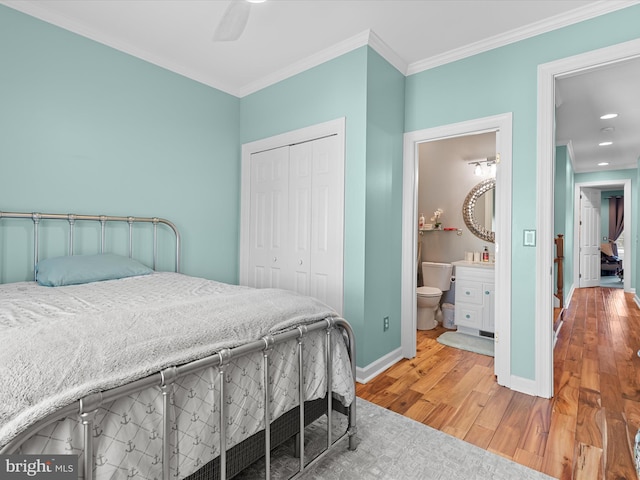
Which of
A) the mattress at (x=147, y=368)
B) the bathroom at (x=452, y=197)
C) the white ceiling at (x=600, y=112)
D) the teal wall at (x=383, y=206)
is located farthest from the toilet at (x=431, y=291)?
the mattress at (x=147, y=368)

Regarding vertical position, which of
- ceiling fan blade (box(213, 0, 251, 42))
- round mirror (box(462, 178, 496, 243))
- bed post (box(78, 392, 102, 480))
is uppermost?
ceiling fan blade (box(213, 0, 251, 42))

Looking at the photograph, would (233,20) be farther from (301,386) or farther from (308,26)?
(301,386)

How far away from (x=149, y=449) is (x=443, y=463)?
1.41 m

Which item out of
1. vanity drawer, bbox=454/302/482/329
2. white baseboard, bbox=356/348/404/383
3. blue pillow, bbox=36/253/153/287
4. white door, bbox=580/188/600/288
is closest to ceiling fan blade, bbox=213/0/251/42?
blue pillow, bbox=36/253/153/287

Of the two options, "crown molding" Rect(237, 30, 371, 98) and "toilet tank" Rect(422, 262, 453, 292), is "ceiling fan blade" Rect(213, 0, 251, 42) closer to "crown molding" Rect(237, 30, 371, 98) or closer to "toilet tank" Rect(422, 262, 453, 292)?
"crown molding" Rect(237, 30, 371, 98)

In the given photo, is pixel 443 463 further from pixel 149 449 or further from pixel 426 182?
pixel 426 182

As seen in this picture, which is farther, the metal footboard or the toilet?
the toilet

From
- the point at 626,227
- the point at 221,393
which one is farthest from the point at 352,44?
the point at 626,227

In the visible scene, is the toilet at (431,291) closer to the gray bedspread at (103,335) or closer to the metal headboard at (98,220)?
the gray bedspread at (103,335)

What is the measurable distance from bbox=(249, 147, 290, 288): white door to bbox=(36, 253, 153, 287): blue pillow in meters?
1.20

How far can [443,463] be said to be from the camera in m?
1.69

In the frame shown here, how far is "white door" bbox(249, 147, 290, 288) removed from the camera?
10.6 feet

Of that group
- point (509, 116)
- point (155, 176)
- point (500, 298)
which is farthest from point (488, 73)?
point (155, 176)

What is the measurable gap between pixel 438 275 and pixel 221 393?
3616mm
